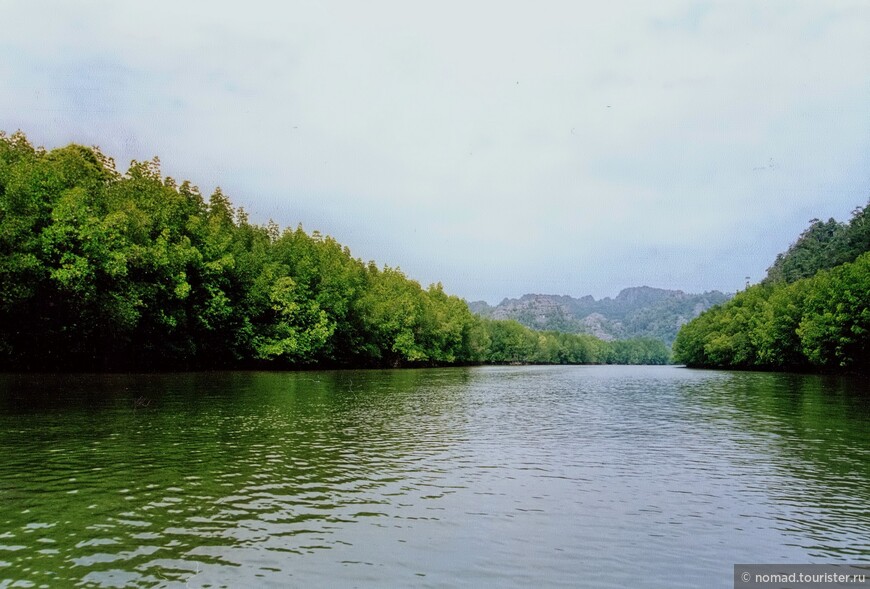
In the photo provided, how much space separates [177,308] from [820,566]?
70681 mm

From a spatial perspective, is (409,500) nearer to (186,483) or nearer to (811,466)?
(186,483)

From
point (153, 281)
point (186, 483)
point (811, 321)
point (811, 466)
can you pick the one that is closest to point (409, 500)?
point (186, 483)

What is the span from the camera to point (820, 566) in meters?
11.1

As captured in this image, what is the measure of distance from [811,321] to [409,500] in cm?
10127

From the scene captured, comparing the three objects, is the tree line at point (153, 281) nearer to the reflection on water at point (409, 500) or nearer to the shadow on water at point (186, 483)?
the shadow on water at point (186, 483)

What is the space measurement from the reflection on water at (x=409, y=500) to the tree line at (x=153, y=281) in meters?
27.2

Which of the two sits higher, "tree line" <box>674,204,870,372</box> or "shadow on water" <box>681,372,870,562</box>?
"tree line" <box>674,204,870,372</box>

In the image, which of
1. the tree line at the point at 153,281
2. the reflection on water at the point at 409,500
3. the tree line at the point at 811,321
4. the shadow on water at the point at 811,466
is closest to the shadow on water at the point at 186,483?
the reflection on water at the point at 409,500

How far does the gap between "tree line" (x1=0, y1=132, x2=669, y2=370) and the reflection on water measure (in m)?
27.2

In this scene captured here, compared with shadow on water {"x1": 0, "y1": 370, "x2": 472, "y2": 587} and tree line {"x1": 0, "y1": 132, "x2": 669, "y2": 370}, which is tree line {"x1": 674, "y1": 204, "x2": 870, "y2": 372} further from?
shadow on water {"x1": 0, "y1": 370, "x2": 472, "y2": 587}

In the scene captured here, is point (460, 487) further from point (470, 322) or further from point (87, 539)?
point (470, 322)

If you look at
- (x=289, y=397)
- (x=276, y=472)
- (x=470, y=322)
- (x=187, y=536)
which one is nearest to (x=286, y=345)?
(x=289, y=397)

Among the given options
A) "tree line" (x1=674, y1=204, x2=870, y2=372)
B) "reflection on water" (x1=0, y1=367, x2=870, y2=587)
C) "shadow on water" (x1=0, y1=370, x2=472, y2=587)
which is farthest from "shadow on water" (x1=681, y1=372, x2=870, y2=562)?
"tree line" (x1=674, y1=204, x2=870, y2=372)

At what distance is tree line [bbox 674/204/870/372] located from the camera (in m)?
86.8
